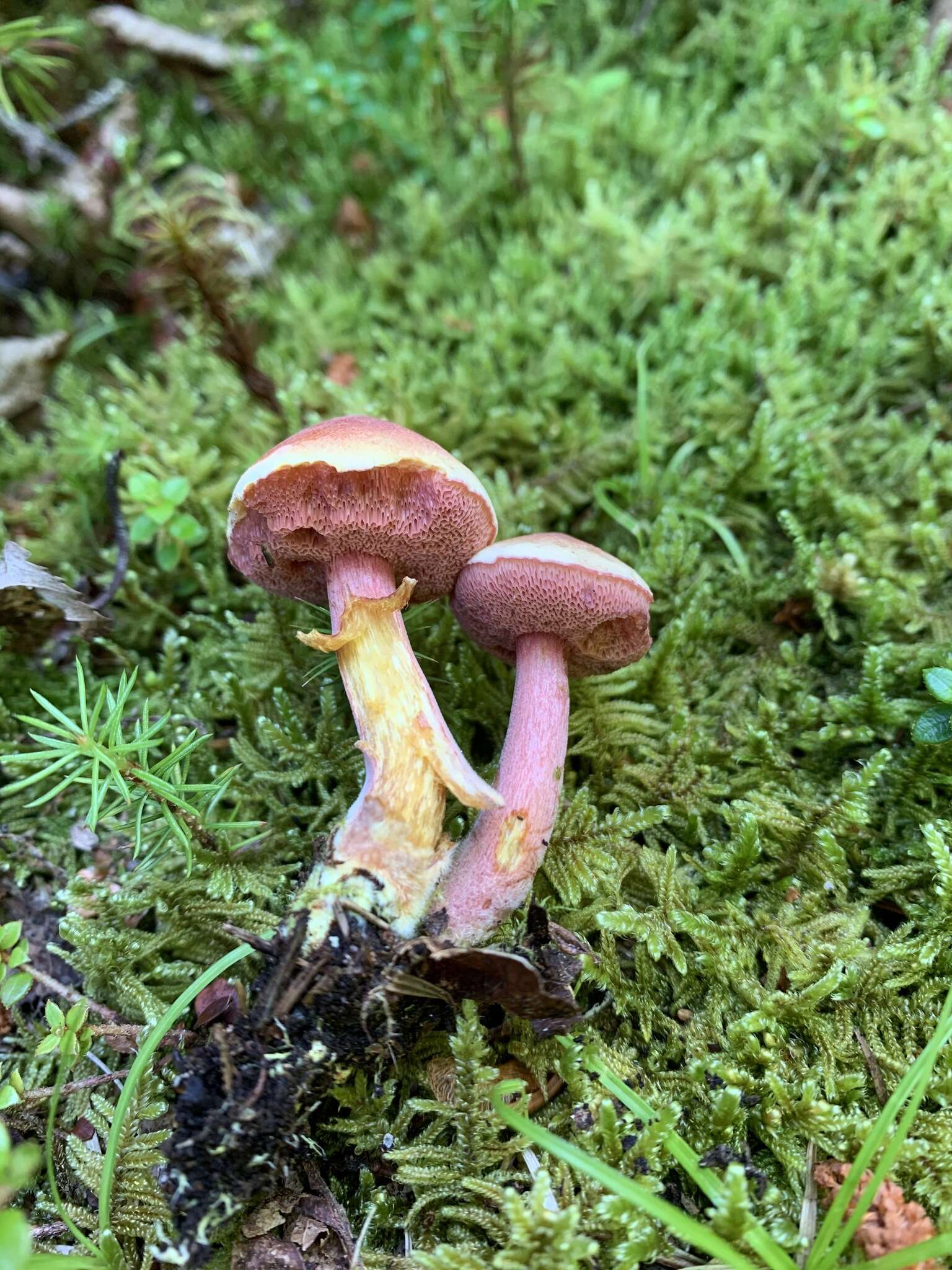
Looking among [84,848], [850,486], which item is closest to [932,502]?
[850,486]

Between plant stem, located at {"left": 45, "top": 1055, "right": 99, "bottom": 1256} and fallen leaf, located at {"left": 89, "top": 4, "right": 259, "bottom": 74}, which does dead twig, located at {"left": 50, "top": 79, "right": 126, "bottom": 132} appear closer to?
fallen leaf, located at {"left": 89, "top": 4, "right": 259, "bottom": 74}

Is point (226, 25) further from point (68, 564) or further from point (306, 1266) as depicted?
point (306, 1266)

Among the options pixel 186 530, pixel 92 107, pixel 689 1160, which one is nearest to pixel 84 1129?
pixel 689 1160

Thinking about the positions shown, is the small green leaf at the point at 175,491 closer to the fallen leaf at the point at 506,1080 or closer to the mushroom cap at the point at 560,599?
the mushroom cap at the point at 560,599

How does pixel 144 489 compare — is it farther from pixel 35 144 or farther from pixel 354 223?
pixel 35 144

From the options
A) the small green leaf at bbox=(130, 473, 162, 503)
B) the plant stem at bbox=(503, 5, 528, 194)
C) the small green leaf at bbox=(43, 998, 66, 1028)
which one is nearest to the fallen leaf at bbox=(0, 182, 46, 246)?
the small green leaf at bbox=(130, 473, 162, 503)
